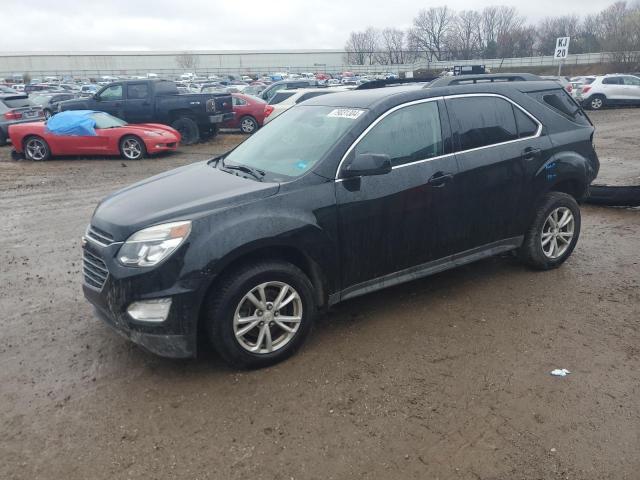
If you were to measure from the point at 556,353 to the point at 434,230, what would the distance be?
1.30 metres

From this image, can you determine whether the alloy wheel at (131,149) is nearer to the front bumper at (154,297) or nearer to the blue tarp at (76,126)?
the blue tarp at (76,126)

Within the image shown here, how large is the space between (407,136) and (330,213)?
1.02 m

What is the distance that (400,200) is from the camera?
413 centimetres

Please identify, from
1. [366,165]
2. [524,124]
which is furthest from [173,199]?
[524,124]

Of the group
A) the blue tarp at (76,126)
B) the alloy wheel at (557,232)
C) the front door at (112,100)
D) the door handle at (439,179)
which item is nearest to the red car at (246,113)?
the front door at (112,100)

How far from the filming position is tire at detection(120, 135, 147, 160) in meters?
13.6

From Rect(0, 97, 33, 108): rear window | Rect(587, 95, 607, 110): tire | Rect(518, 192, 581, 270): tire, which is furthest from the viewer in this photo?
Rect(587, 95, 607, 110): tire

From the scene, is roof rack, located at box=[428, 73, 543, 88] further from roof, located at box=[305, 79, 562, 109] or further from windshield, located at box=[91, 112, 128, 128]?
windshield, located at box=[91, 112, 128, 128]

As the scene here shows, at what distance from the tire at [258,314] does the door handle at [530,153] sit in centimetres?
247

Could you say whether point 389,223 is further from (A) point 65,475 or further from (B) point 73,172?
(B) point 73,172

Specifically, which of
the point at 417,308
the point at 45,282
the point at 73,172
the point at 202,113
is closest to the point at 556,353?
the point at 417,308

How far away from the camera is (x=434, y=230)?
4375 millimetres

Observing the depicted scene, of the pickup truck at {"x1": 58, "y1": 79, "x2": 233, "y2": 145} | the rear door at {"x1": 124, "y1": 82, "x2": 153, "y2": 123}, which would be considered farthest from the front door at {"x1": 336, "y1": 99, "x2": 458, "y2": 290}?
the rear door at {"x1": 124, "y1": 82, "x2": 153, "y2": 123}

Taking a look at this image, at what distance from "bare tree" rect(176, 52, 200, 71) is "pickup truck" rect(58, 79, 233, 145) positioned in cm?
10039
